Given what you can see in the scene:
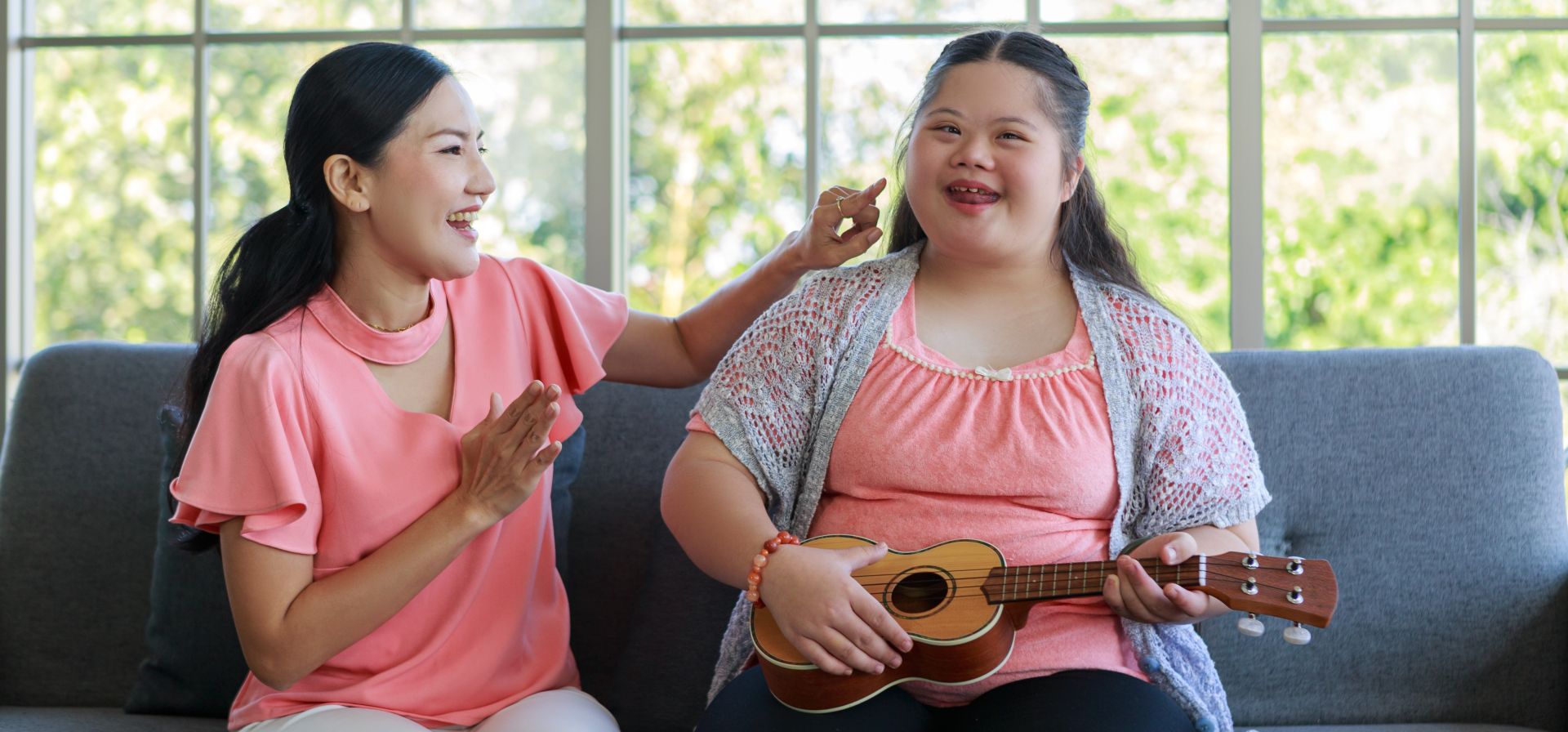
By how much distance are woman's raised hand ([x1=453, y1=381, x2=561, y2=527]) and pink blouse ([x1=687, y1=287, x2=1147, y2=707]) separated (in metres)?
0.39

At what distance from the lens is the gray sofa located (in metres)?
1.98

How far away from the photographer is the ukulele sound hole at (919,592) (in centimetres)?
148

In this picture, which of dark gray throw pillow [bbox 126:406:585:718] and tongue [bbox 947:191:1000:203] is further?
dark gray throw pillow [bbox 126:406:585:718]

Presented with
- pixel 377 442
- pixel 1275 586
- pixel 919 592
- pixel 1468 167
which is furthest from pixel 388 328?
pixel 1468 167

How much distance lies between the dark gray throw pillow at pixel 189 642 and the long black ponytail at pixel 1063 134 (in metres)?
0.71

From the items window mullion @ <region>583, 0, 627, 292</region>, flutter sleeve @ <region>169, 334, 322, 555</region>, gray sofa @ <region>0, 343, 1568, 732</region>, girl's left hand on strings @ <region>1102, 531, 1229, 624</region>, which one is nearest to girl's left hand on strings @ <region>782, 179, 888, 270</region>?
gray sofa @ <region>0, 343, 1568, 732</region>

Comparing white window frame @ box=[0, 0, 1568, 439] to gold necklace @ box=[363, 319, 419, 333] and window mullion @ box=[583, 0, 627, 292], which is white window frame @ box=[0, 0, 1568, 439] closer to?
window mullion @ box=[583, 0, 627, 292]

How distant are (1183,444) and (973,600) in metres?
0.36

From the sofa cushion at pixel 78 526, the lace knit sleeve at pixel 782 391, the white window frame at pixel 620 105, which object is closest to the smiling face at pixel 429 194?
the lace knit sleeve at pixel 782 391

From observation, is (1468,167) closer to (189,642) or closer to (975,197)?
(975,197)

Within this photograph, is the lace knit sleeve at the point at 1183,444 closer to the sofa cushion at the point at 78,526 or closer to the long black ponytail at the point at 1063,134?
the long black ponytail at the point at 1063,134

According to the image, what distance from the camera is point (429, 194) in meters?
1.59

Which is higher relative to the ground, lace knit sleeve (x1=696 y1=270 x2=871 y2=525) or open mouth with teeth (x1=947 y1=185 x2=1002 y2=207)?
open mouth with teeth (x1=947 y1=185 x2=1002 y2=207)

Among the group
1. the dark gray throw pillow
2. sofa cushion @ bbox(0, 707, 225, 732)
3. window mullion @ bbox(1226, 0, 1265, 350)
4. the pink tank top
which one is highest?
window mullion @ bbox(1226, 0, 1265, 350)
